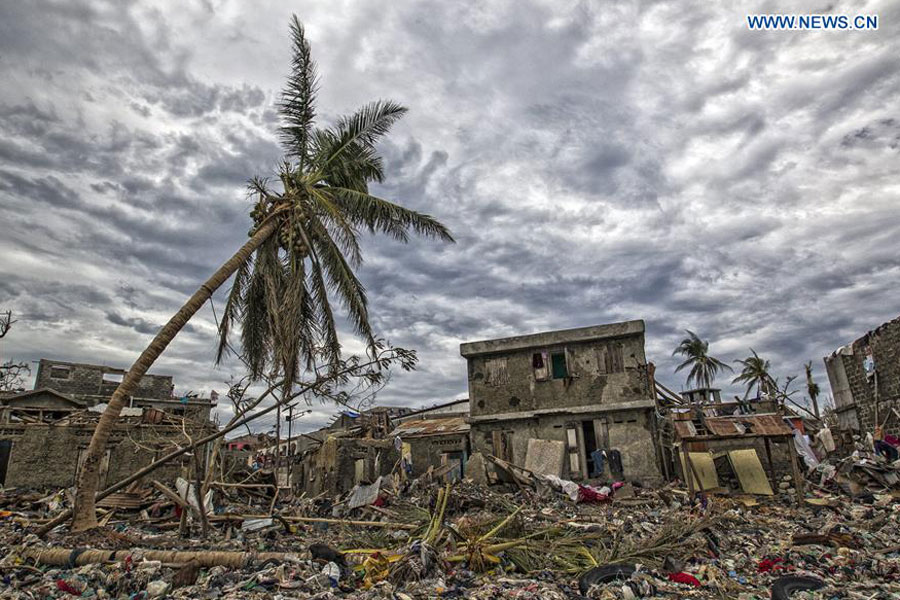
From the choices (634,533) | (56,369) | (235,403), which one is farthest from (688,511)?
(56,369)

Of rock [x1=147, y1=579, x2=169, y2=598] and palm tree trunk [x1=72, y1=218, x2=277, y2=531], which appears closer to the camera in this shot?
rock [x1=147, y1=579, x2=169, y2=598]

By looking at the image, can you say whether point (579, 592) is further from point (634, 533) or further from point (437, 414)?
point (437, 414)

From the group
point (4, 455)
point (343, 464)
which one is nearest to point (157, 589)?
point (343, 464)

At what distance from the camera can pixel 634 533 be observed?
881 centimetres

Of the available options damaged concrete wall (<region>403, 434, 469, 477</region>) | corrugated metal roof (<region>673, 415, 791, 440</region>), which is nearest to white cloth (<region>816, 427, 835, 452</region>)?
corrugated metal roof (<region>673, 415, 791, 440</region>)

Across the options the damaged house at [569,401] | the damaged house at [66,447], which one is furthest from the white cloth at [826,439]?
the damaged house at [66,447]

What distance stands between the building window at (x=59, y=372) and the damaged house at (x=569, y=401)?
26.7m

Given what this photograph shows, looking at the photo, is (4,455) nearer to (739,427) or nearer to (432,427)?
(432,427)

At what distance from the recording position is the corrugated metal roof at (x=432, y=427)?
22156 millimetres

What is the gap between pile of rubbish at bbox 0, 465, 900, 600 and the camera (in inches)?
236

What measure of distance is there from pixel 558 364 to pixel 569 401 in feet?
4.46

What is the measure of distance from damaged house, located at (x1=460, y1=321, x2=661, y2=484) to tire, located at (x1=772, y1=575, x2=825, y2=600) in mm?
10718

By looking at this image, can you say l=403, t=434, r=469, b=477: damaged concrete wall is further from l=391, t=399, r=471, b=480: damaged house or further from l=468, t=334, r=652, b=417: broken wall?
l=468, t=334, r=652, b=417: broken wall

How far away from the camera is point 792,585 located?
5871mm
